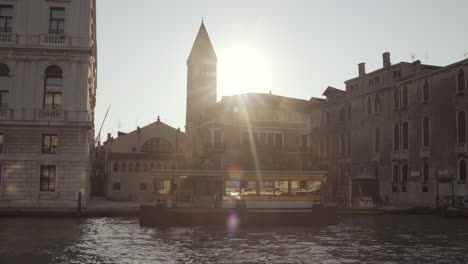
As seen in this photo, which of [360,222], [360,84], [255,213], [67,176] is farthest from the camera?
[360,84]

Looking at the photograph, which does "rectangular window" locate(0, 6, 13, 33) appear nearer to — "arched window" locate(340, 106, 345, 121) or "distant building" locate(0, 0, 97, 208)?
"distant building" locate(0, 0, 97, 208)

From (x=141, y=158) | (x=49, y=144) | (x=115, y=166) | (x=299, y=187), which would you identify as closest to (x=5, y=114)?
(x=49, y=144)

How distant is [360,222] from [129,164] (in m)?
31.7

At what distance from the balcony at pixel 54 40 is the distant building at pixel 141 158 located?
23.6m

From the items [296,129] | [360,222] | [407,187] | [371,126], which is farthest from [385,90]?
[360,222]

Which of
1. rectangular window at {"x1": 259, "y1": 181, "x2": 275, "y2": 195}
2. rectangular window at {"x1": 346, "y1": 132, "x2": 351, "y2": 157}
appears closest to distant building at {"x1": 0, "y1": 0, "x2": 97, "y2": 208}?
rectangular window at {"x1": 259, "y1": 181, "x2": 275, "y2": 195}

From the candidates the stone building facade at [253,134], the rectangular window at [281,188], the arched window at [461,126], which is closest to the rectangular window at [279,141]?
the stone building facade at [253,134]

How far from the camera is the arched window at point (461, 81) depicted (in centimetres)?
3923

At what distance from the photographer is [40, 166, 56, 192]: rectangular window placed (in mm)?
34344

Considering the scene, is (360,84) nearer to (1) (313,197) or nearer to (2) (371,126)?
(2) (371,126)

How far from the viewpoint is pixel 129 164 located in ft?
189

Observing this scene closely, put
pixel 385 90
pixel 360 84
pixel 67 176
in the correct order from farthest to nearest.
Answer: pixel 360 84 → pixel 385 90 → pixel 67 176

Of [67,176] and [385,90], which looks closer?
[67,176]

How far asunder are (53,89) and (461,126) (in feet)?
96.1
